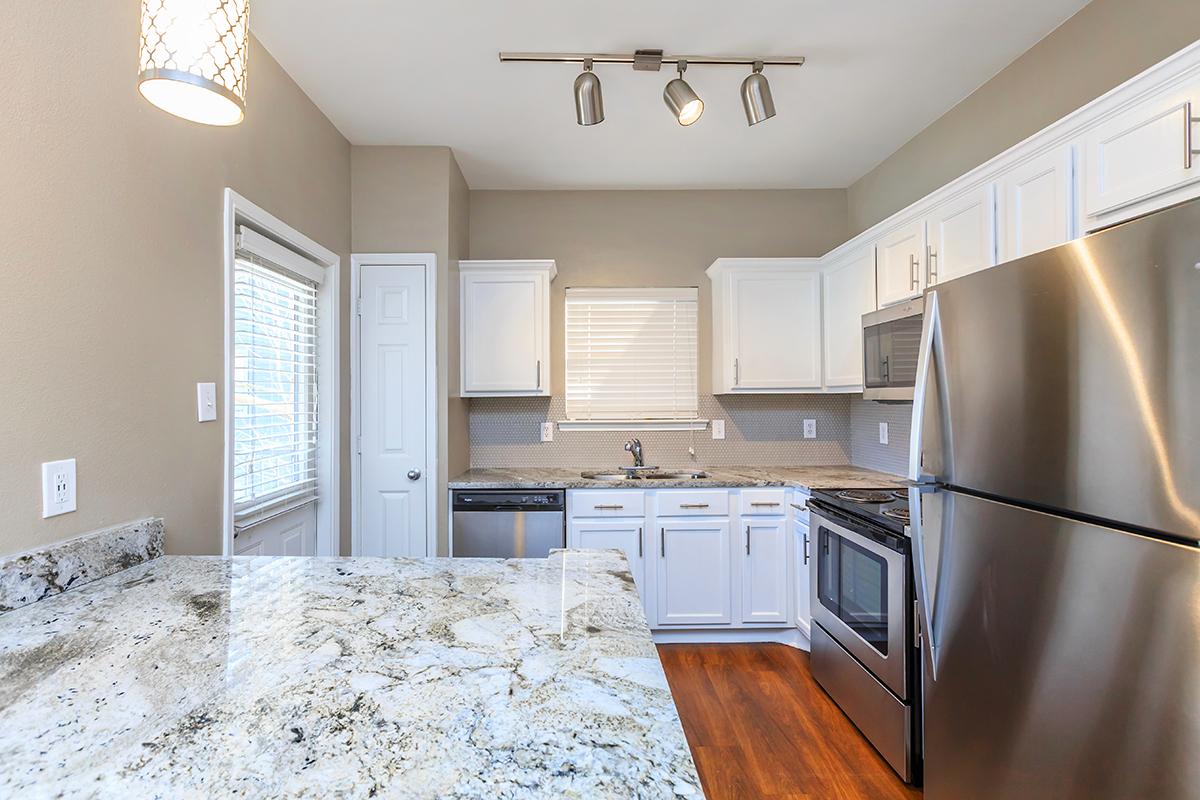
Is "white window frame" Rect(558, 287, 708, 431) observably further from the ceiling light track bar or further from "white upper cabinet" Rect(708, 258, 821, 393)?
the ceiling light track bar

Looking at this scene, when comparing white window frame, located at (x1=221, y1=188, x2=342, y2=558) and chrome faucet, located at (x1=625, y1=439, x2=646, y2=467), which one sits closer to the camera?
white window frame, located at (x1=221, y1=188, x2=342, y2=558)

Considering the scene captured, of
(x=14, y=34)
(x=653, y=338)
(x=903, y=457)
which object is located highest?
(x=14, y=34)

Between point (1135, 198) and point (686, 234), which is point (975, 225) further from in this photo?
point (686, 234)

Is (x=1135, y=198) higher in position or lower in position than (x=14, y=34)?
lower

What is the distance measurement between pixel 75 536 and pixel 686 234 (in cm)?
325

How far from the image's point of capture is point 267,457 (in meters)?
2.19

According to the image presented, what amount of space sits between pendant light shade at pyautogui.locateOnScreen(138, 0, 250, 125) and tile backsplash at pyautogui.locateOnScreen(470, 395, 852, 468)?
2612 mm

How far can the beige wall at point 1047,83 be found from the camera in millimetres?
1718

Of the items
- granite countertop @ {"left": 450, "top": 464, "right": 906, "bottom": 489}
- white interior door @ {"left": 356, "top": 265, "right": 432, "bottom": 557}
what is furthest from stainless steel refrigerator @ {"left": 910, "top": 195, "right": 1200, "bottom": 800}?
white interior door @ {"left": 356, "top": 265, "right": 432, "bottom": 557}

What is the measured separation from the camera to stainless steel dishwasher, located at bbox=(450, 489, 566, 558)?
2.85m

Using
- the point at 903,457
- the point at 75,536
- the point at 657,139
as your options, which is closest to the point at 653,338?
the point at 657,139

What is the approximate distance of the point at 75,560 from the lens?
3.98ft

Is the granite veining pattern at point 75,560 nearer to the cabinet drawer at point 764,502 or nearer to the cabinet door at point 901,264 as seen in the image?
the cabinet drawer at point 764,502

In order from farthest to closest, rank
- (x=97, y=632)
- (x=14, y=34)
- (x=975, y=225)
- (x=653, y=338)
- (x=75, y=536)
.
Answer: (x=653, y=338), (x=975, y=225), (x=75, y=536), (x=14, y=34), (x=97, y=632)
